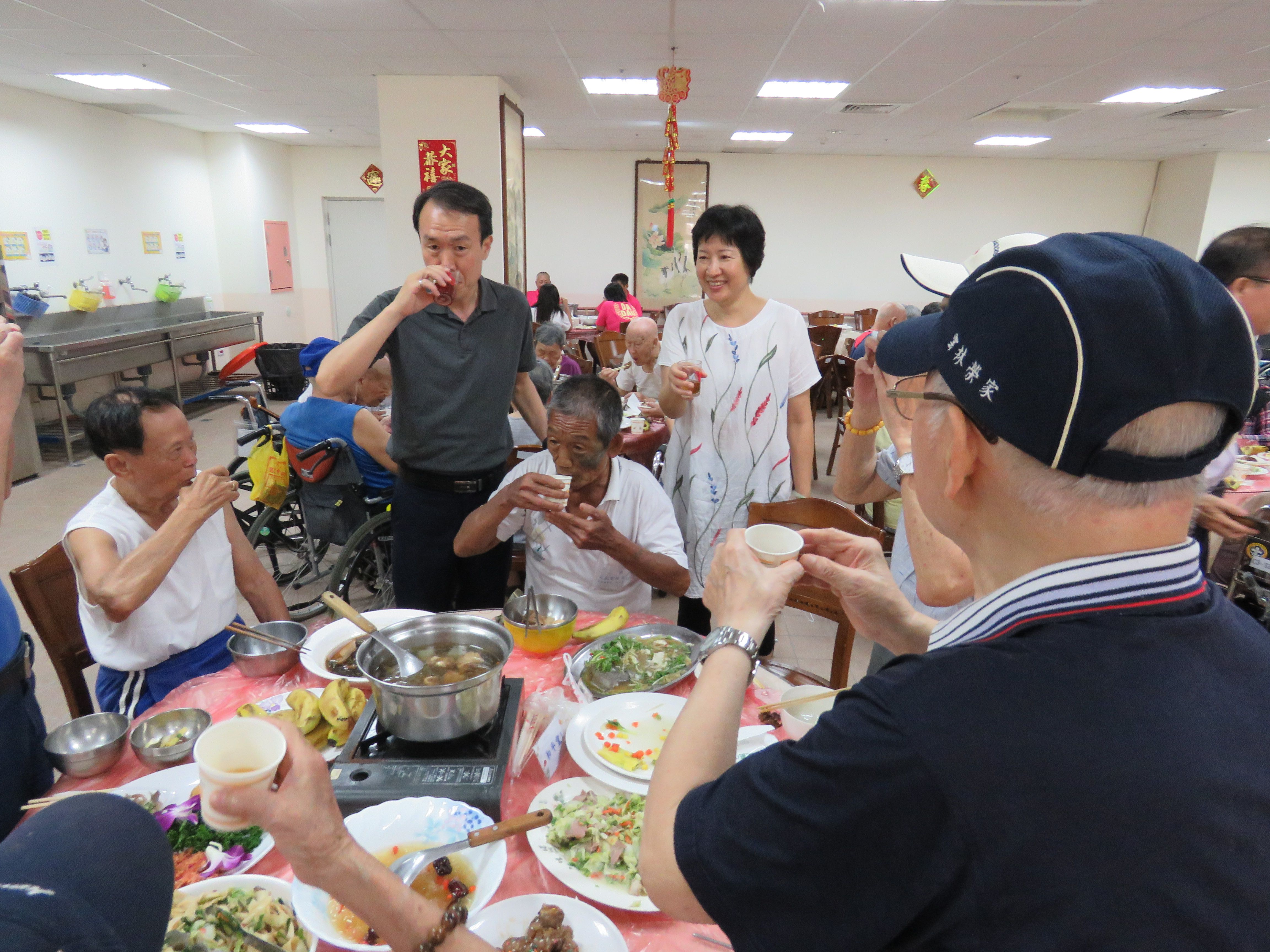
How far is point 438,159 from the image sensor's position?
6.58m

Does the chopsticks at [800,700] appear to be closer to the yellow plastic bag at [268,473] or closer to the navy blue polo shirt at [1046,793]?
the navy blue polo shirt at [1046,793]

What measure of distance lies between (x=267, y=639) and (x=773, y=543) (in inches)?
46.5

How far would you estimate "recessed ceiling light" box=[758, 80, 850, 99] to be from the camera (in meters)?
6.59

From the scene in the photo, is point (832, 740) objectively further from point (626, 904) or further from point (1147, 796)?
point (626, 904)

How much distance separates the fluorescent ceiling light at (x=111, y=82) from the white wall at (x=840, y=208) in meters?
5.49

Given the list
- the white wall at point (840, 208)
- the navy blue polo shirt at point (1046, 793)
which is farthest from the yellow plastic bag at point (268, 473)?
the white wall at point (840, 208)

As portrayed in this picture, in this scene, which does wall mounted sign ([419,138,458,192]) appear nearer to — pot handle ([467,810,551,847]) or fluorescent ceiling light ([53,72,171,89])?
fluorescent ceiling light ([53,72,171,89])

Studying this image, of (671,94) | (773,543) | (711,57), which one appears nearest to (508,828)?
(773,543)

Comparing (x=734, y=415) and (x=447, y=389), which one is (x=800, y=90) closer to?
(x=734, y=415)

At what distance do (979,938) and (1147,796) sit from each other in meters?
0.19

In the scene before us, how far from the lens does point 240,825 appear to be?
75 centimetres

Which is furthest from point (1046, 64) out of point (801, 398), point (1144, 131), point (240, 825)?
point (240, 825)

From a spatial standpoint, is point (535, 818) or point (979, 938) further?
point (535, 818)

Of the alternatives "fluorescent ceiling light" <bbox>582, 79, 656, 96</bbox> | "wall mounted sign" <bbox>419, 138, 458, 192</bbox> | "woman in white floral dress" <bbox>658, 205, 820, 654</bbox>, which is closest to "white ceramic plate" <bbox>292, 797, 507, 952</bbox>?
"woman in white floral dress" <bbox>658, 205, 820, 654</bbox>
